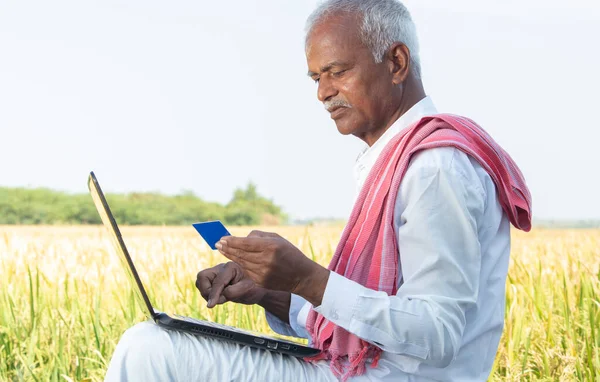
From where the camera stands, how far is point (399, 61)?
2107 mm

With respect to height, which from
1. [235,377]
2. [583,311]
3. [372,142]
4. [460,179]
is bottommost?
[583,311]

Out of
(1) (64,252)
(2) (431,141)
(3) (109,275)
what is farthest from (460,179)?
(1) (64,252)

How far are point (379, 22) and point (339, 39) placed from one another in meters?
0.12

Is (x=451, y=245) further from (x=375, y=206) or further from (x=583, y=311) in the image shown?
(x=583, y=311)

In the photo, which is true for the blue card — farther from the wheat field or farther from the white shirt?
the wheat field

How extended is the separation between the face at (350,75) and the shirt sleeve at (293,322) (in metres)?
0.58

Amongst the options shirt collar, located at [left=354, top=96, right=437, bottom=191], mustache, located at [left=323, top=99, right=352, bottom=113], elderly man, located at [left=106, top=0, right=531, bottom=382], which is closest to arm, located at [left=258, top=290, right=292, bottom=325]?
elderly man, located at [left=106, top=0, right=531, bottom=382]

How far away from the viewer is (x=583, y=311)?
4.16 metres

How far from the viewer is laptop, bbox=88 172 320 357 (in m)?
1.80

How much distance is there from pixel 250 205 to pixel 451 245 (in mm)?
30119

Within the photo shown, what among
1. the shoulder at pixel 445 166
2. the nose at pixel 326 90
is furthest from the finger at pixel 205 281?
the shoulder at pixel 445 166

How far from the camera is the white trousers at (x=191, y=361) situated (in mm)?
1745

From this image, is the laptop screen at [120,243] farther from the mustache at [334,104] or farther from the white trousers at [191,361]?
the mustache at [334,104]

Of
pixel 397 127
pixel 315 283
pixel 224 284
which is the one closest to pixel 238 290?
pixel 224 284
